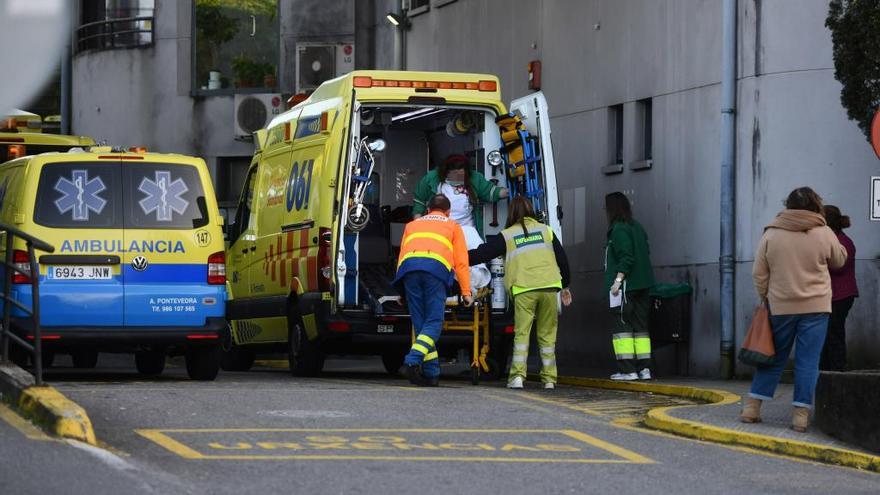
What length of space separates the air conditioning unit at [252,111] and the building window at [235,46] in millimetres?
767

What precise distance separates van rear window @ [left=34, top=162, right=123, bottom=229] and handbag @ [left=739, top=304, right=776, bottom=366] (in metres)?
5.45

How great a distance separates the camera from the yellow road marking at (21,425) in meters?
10.3

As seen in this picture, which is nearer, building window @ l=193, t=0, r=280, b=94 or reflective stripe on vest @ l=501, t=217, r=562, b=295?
reflective stripe on vest @ l=501, t=217, r=562, b=295

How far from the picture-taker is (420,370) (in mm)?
15453

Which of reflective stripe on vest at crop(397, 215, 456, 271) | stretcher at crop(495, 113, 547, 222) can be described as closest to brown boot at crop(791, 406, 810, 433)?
reflective stripe on vest at crop(397, 215, 456, 271)

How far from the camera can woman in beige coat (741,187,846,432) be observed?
12.2 meters

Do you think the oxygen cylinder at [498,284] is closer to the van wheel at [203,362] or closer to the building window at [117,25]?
the van wheel at [203,362]

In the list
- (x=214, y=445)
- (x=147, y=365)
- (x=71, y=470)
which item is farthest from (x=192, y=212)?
(x=71, y=470)

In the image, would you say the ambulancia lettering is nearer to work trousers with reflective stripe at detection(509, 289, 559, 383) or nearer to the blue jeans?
work trousers with reflective stripe at detection(509, 289, 559, 383)

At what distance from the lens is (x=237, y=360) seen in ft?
66.1

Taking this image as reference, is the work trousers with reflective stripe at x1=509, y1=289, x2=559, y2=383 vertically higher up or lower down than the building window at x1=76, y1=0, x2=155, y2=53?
lower down

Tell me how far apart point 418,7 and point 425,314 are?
12.7 metres

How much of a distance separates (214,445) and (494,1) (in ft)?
48.3

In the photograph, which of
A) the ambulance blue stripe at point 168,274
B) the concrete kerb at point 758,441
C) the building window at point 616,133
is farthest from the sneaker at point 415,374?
the building window at point 616,133
